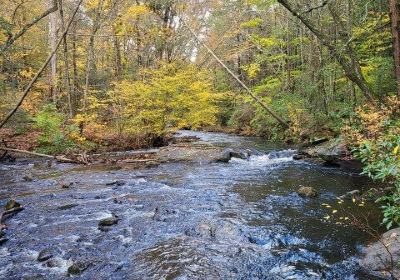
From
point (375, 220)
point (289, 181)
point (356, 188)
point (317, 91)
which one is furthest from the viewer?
point (317, 91)

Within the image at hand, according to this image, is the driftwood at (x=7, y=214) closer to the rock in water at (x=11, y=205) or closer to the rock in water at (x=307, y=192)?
the rock in water at (x=11, y=205)

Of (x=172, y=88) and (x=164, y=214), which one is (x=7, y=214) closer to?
(x=164, y=214)

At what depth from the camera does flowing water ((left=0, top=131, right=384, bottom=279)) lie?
535 cm

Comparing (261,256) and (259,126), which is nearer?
(261,256)

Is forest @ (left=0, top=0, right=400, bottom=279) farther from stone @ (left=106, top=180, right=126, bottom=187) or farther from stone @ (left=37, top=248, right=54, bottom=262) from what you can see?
stone @ (left=37, top=248, right=54, bottom=262)

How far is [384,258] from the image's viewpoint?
525 centimetres

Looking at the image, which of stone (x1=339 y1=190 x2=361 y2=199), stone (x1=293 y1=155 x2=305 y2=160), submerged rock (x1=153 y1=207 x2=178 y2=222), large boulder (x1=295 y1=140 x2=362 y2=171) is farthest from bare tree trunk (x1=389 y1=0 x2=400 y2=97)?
stone (x1=293 y1=155 x2=305 y2=160)

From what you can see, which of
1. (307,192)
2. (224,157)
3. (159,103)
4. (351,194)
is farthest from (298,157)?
(159,103)

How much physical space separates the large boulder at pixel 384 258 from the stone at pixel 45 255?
193 inches

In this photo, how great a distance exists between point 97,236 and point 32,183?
561 centimetres

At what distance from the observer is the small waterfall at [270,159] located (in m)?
14.6

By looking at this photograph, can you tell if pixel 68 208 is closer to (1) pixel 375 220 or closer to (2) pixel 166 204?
(2) pixel 166 204

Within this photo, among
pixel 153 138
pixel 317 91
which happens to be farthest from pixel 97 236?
pixel 317 91

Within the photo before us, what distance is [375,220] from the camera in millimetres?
7105
